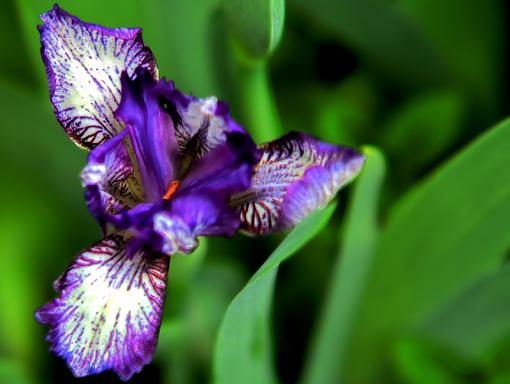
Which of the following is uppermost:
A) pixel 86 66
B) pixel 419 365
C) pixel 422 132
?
pixel 86 66

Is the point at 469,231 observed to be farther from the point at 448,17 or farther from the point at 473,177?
the point at 448,17

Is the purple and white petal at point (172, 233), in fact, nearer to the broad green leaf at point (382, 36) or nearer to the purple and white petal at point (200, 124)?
the purple and white petal at point (200, 124)

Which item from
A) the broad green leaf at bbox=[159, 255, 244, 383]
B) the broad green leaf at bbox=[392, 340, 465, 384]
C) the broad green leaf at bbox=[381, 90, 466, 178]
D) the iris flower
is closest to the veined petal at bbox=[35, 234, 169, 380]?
the iris flower

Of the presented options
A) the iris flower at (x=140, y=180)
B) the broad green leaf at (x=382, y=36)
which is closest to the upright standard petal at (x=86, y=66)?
the iris flower at (x=140, y=180)

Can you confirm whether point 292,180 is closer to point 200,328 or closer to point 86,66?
point 86,66

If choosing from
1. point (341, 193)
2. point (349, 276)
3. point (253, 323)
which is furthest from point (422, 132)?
point (253, 323)

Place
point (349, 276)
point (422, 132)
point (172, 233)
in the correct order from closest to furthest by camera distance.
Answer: point (172, 233)
point (349, 276)
point (422, 132)

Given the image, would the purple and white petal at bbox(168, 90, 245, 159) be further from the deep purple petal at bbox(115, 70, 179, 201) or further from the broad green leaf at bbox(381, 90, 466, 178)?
the broad green leaf at bbox(381, 90, 466, 178)

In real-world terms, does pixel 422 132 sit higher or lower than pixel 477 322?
higher

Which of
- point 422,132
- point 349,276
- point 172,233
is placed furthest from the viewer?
point 422,132
